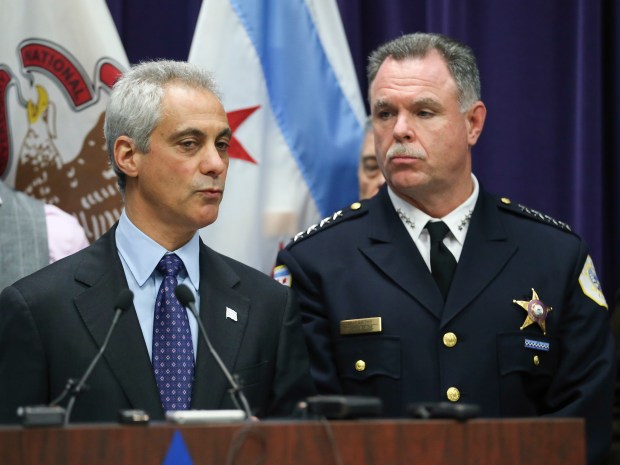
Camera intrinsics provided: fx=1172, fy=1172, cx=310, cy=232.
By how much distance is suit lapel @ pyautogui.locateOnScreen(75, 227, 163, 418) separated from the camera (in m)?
2.66

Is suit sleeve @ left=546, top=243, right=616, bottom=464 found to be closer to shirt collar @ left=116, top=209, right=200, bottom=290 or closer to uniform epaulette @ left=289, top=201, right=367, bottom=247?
uniform epaulette @ left=289, top=201, right=367, bottom=247

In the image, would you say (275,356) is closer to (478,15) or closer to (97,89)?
(97,89)

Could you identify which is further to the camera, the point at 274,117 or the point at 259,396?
the point at 274,117

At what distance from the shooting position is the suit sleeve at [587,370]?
309 centimetres

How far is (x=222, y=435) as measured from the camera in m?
1.93

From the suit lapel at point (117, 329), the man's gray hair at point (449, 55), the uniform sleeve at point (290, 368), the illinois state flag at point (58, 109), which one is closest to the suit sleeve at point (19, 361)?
the suit lapel at point (117, 329)

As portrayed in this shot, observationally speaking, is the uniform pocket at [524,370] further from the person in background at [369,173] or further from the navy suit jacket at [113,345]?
the person in background at [369,173]

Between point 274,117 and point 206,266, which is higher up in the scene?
point 274,117

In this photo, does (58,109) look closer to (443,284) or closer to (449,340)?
(443,284)

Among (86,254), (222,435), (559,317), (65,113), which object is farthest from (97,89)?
(222,435)

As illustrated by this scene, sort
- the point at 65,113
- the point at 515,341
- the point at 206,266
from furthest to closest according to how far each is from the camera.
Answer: the point at 65,113
the point at 515,341
the point at 206,266

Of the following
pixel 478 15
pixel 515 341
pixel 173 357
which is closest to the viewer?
pixel 173 357

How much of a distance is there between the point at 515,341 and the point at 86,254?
1169 millimetres

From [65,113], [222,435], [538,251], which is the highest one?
[65,113]
